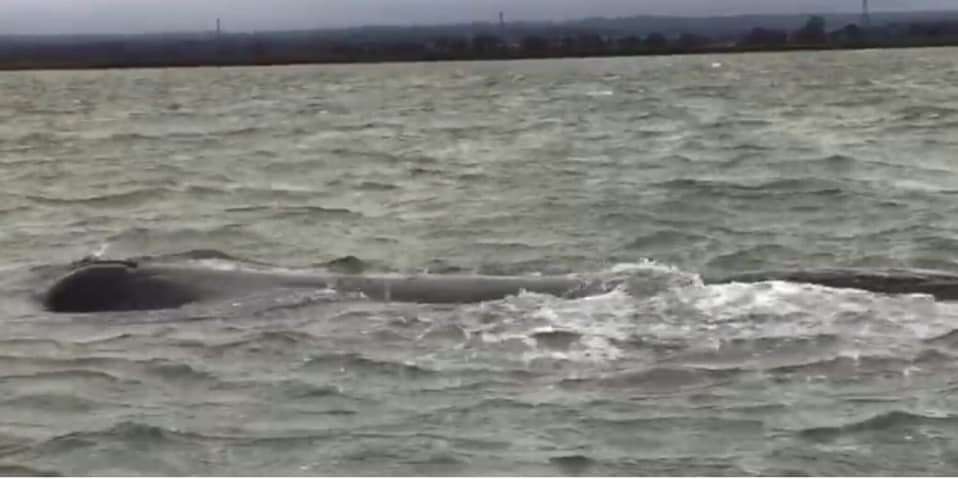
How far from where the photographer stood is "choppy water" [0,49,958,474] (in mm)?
7836

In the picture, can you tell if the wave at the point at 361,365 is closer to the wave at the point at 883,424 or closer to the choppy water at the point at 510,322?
the choppy water at the point at 510,322

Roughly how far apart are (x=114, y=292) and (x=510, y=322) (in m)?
3.64

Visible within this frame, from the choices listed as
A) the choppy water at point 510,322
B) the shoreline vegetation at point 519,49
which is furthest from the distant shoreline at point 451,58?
the choppy water at point 510,322

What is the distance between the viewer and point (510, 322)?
10.7 m

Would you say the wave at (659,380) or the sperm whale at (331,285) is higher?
the sperm whale at (331,285)

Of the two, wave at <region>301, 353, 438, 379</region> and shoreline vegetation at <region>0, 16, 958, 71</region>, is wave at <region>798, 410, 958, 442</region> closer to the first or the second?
wave at <region>301, 353, 438, 379</region>

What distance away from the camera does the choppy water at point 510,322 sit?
7.84 metres

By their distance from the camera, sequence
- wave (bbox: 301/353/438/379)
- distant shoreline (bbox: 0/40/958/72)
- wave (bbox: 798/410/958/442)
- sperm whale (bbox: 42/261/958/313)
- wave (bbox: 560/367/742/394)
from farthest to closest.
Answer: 1. distant shoreline (bbox: 0/40/958/72)
2. sperm whale (bbox: 42/261/958/313)
3. wave (bbox: 301/353/438/379)
4. wave (bbox: 560/367/742/394)
5. wave (bbox: 798/410/958/442)

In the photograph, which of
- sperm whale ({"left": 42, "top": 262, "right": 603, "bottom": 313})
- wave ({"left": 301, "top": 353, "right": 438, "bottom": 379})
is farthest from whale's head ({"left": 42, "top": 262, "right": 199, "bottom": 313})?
wave ({"left": 301, "top": 353, "right": 438, "bottom": 379})

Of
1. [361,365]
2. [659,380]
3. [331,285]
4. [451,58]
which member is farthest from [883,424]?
[451,58]

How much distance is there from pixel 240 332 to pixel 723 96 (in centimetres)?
4300

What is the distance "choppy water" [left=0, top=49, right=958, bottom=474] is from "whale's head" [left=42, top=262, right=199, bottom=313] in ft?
1.26

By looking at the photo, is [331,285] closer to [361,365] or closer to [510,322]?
[510,322]

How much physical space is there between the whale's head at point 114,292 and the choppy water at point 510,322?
385 millimetres
